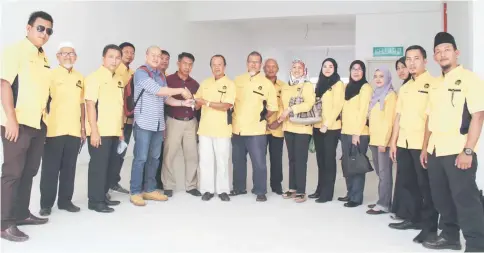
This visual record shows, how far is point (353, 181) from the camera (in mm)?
3910

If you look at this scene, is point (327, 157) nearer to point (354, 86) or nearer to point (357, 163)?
point (357, 163)

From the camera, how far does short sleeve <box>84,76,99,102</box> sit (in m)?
3.52

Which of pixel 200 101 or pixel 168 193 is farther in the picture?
pixel 168 193

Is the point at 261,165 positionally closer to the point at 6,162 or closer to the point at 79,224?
the point at 79,224

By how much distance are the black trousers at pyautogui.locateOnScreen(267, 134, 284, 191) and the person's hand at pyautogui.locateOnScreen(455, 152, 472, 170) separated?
2.13 meters

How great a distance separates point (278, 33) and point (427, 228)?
29.5 ft

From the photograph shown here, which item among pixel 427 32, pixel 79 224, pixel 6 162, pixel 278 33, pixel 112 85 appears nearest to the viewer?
pixel 6 162

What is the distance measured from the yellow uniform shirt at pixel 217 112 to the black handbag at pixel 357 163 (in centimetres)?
119

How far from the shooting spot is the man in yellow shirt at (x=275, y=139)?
431 centimetres

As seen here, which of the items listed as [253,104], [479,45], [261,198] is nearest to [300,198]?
[261,198]

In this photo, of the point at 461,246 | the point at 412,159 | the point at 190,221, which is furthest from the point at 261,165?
the point at 461,246

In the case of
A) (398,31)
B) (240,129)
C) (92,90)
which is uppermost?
(398,31)

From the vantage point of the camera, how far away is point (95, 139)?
139 inches

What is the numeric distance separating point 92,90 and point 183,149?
3.89 ft
